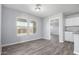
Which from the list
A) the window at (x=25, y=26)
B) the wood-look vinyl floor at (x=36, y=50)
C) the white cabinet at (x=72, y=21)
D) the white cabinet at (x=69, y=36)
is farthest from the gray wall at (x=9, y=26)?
the white cabinet at (x=72, y=21)

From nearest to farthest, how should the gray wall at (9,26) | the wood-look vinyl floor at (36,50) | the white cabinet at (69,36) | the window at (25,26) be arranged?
the wood-look vinyl floor at (36,50) < the gray wall at (9,26) < the window at (25,26) < the white cabinet at (69,36)

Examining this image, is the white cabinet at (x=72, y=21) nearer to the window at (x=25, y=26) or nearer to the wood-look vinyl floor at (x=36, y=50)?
the wood-look vinyl floor at (x=36, y=50)

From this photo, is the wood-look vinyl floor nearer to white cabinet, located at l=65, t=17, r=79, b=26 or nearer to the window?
the window

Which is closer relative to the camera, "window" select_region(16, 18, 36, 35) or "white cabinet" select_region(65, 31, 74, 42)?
"window" select_region(16, 18, 36, 35)

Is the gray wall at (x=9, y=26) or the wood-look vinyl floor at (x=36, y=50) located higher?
the gray wall at (x=9, y=26)

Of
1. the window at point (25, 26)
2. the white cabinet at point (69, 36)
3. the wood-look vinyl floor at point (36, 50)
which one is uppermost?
the window at point (25, 26)

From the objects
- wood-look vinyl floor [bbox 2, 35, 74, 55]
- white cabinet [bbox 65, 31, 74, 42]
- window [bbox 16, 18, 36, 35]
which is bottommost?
wood-look vinyl floor [bbox 2, 35, 74, 55]

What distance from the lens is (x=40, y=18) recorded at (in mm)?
5430

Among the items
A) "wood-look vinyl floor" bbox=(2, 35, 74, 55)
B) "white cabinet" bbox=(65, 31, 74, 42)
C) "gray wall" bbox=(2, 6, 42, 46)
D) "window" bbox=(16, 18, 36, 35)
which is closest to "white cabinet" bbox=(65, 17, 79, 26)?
"white cabinet" bbox=(65, 31, 74, 42)

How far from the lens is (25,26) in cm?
434

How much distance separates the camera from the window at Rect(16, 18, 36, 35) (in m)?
3.91

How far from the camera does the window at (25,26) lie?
391 centimetres

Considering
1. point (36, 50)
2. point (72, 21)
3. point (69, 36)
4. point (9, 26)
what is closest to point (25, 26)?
point (9, 26)
